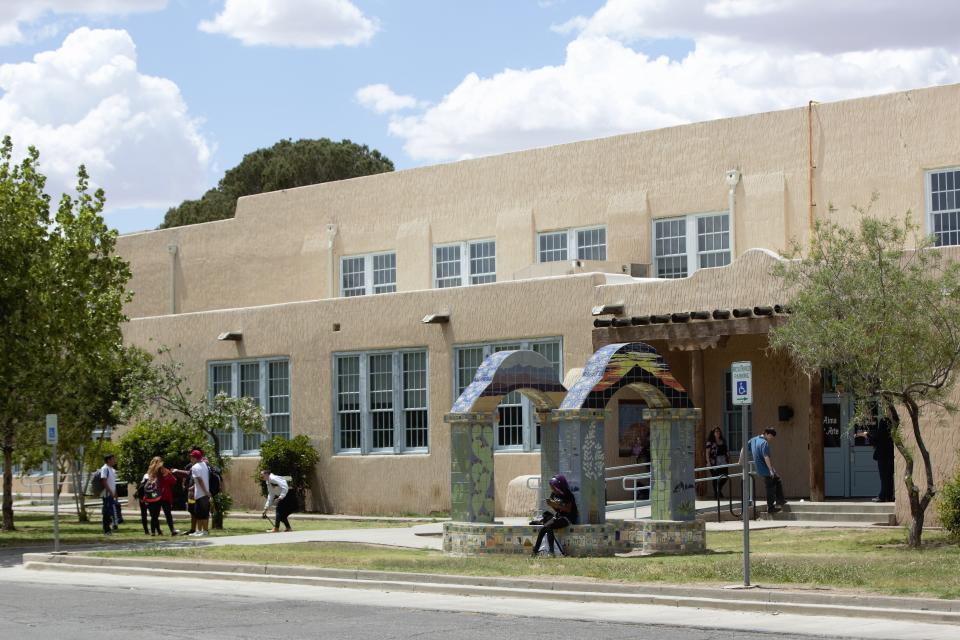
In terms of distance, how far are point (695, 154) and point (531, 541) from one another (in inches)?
553

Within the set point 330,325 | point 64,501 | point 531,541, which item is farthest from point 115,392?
point 531,541

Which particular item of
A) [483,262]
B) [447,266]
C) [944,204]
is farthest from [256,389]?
[944,204]

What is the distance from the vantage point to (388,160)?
74.8 meters

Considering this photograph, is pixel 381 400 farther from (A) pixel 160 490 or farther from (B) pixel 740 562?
(B) pixel 740 562

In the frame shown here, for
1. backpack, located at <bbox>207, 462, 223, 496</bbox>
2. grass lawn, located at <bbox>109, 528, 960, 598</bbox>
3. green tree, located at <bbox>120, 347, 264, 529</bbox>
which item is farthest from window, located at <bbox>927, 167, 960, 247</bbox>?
backpack, located at <bbox>207, 462, 223, 496</bbox>

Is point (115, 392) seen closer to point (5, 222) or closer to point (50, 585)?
point (5, 222)

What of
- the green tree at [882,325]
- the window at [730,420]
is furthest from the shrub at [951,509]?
the window at [730,420]

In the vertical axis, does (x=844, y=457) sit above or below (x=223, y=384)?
below

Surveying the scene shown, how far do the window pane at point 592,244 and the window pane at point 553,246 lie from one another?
43cm

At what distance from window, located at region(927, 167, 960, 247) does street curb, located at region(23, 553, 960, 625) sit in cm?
1501

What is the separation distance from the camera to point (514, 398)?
1194 inches

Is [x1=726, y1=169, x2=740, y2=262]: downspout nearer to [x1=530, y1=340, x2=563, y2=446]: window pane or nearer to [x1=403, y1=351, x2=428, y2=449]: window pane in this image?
[x1=530, y1=340, x2=563, y2=446]: window pane

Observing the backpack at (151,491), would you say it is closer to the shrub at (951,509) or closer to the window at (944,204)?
the shrub at (951,509)

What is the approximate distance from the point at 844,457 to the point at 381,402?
35.8 feet
